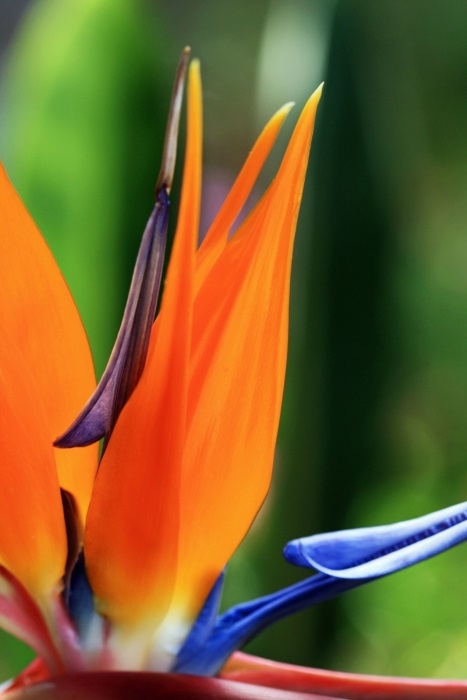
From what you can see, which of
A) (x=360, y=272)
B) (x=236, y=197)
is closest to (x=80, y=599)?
(x=236, y=197)

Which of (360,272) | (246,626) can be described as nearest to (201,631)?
(246,626)

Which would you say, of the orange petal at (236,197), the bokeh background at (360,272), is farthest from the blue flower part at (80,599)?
the bokeh background at (360,272)

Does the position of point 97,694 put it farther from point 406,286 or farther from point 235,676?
point 406,286

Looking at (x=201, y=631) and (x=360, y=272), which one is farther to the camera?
(x=360, y=272)

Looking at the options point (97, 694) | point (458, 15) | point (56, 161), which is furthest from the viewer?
point (458, 15)

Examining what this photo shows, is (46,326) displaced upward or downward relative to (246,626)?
upward

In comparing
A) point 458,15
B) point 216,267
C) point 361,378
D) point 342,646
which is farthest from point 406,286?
point 216,267

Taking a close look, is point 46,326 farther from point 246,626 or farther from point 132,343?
point 246,626

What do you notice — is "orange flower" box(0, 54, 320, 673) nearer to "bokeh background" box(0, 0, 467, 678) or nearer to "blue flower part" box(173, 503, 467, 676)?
"blue flower part" box(173, 503, 467, 676)
